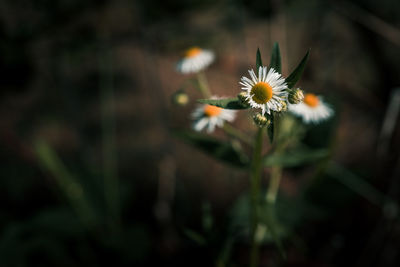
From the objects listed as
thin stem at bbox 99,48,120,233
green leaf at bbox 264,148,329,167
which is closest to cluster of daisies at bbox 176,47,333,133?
green leaf at bbox 264,148,329,167

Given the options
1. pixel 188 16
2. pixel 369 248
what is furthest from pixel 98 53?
pixel 369 248

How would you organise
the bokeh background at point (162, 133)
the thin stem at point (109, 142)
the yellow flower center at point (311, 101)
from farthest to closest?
the thin stem at point (109, 142), the bokeh background at point (162, 133), the yellow flower center at point (311, 101)

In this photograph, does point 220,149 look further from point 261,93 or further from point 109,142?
point 109,142

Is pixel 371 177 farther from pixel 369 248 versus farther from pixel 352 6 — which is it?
pixel 352 6

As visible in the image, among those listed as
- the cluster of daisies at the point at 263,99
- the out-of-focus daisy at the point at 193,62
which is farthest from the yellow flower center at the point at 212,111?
the out-of-focus daisy at the point at 193,62

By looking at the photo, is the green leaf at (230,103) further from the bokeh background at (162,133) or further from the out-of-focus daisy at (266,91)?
the bokeh background at (162,133)
